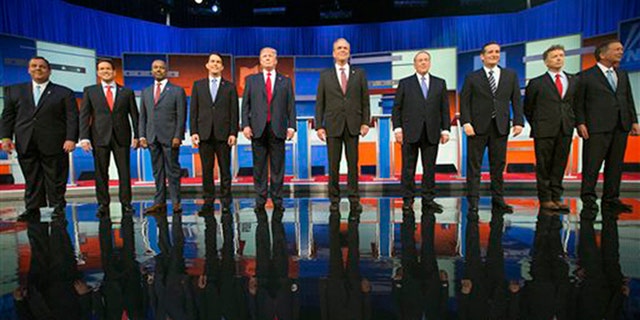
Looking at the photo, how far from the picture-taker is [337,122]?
323cm

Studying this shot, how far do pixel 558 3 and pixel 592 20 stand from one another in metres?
0.85

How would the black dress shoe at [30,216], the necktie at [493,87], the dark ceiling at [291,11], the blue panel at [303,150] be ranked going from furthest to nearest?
1. the dark ceiling at [291,11]
2. the blue panel at [303,150]
3. the black dress shoe at [30,216]
4. the necktie at [493,87]

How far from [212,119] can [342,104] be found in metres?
1.15

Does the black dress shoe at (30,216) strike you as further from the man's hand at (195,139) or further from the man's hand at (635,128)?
the man's hand at (635,128)

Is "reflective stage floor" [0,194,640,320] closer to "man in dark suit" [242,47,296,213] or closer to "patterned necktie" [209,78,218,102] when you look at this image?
"man in dark suit" [242,47,296,213]

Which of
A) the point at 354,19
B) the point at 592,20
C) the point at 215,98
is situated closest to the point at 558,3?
the point at 592,20

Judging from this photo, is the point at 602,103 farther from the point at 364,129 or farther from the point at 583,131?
the point at 364,129

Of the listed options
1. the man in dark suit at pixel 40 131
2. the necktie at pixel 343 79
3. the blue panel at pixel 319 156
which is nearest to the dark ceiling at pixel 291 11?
the blue panel at pixel 319 156

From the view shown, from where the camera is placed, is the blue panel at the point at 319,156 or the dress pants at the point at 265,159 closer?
the dress pants at the point at 265,159

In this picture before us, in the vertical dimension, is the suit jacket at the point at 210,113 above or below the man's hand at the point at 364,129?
above

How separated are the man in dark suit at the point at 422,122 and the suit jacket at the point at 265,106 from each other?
0.94 meters

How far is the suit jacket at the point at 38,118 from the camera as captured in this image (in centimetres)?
338

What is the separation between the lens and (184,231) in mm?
2701

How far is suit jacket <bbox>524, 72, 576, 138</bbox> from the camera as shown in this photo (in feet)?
10.4
